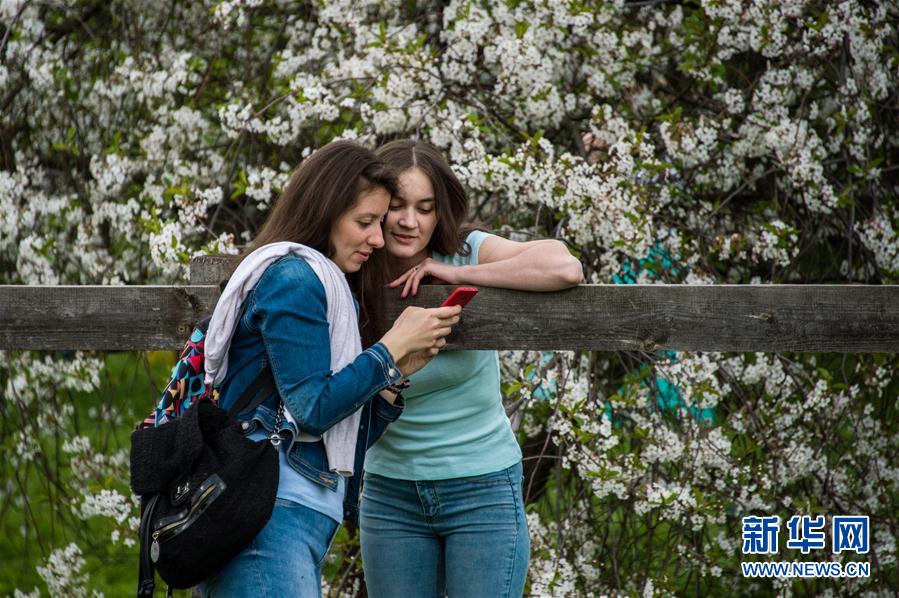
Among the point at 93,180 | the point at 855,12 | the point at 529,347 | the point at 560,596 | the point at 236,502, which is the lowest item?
the point at 560,596

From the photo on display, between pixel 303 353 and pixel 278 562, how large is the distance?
1.22 ft

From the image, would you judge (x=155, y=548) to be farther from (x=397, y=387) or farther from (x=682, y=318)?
(x=682, y=318)

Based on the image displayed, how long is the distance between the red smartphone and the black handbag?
1.42 ft

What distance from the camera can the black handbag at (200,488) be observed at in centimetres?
174

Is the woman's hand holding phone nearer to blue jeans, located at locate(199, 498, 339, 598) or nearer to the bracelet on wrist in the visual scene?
the bracelet on wrist

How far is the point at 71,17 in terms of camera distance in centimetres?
462

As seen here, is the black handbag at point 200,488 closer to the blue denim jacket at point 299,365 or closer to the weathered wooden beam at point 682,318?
the blue denim jacket at point 299,365

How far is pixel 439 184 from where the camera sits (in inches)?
92.6

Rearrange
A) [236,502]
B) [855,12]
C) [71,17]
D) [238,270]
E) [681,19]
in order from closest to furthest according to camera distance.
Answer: [236,502], [238,270], [855,12], [681,19], [71,17]

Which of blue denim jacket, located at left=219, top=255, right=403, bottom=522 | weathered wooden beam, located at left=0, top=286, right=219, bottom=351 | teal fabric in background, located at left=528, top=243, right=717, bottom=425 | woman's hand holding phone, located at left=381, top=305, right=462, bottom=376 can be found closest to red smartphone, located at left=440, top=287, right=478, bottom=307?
woman's hand holding phone, located at left=381, top=305, right=462, bottom=376

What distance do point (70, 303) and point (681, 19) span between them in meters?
2.91

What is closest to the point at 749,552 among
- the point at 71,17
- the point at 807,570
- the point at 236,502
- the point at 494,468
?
the point at 807,570

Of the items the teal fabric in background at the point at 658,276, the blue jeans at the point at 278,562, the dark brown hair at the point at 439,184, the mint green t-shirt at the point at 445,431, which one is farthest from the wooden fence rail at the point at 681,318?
the teal fabric in background at the point at 658,276

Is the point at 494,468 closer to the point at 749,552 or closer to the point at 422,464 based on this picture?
the point at 422,464
